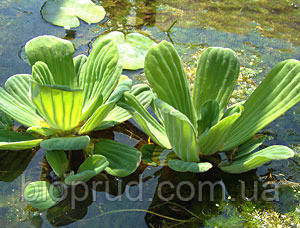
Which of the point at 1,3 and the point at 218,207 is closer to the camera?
the point at 218,207

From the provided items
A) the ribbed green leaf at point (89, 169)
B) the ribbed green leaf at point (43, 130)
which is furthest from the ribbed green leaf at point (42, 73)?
the ribbed green leaf at point (89, 169)

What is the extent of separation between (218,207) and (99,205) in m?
0.49

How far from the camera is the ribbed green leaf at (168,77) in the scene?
5.71ft

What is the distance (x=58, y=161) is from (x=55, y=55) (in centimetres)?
54

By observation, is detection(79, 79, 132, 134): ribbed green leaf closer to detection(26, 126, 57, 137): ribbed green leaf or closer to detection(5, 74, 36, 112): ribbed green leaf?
detection(26, 126, 57, 137): ribbed green leaf

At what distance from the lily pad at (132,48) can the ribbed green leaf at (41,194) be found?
1057 millimetres

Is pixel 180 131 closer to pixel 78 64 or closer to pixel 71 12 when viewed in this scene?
pixel 78 64

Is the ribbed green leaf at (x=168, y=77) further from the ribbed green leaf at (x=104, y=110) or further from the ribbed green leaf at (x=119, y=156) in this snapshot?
the ribbed green leaf at (x=119, y=156)

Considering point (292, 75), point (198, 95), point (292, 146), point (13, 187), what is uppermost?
point (292, 75)

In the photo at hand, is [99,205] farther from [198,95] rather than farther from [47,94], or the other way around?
[198,95]

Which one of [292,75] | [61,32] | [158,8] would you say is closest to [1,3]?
[61,32]

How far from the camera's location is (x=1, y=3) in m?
3.02

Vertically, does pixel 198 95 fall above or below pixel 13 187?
above

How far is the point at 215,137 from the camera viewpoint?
165 cm
